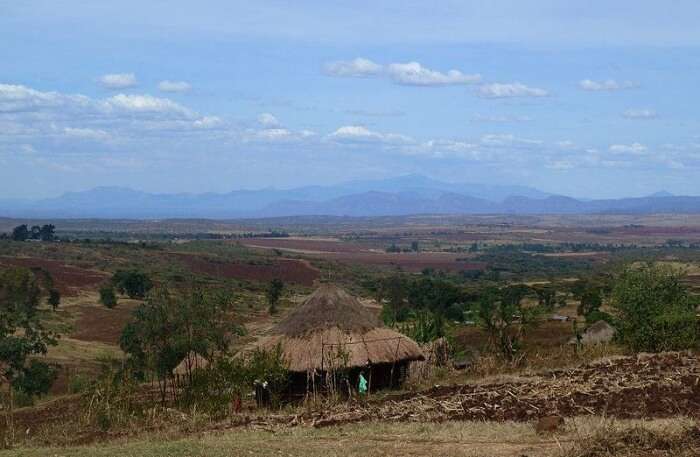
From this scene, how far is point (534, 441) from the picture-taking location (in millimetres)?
12789

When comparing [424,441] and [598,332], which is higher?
[424,441]

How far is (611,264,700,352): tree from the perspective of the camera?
22.1 meters

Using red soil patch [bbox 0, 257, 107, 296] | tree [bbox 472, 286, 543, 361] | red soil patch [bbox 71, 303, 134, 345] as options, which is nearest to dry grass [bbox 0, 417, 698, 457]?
tree [bbox 472, 286, 543, 361]

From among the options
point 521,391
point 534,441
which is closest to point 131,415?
point 521,391

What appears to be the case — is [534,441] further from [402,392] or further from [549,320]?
[549,320]

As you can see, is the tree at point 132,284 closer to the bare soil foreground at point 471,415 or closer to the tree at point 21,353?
the tree at point 21,353

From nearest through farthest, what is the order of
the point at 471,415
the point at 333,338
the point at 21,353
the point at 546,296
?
the point at 471,415
the point at 333,338
the point at 21,353
the point at 546,296

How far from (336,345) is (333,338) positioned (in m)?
0.34

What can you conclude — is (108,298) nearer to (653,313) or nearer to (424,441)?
(653,313)

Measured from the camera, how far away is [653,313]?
2294 centimetres

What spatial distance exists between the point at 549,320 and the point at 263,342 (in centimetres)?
2851

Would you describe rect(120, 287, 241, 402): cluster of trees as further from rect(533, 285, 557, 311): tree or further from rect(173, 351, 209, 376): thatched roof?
rect(533, 285, 557, 311): tree

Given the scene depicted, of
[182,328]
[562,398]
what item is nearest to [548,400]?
[562,398]

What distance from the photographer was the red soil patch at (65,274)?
6157cm
